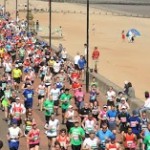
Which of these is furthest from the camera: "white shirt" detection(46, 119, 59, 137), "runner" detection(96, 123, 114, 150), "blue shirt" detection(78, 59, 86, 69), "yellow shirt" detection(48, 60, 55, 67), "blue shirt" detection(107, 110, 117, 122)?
"blue shirt" detection(78, 59, 86, 69)

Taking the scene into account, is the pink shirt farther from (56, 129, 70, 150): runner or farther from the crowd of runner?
(56, 129, 70, 150): runner

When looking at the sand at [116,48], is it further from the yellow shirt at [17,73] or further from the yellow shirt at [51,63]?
the yellow shirt at [17,73]

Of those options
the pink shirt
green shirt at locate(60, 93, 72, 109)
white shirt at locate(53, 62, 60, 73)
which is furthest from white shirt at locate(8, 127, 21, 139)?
white shirt at locate(53, 62, 60, 73)

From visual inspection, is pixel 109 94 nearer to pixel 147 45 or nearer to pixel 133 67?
pixel 133 67

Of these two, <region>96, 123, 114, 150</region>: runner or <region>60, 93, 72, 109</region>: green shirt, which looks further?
<region>60, 93, 72, 109</region>: green shirt

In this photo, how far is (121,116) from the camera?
17547mm

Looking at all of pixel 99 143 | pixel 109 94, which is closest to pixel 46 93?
pixel 109 94

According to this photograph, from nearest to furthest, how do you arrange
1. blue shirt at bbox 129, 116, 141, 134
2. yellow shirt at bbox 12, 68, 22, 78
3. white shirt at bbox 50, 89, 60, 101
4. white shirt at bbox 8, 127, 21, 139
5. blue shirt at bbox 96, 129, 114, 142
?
blue shirt at bbox 96, 129, 114, 142
white shirt at bbox 8, 127, 21, 139
blue shirt at bbox 129, 116, 141, 134
white shirt at bbox 50, 89, 60, 101
yellow shirt at bbox 12, 68, 22, 78

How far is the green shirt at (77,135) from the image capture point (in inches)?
601

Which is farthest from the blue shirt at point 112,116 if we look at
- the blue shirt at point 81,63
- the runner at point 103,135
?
the blue shirt at point 81,63

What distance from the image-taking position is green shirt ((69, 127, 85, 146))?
1527 centimetres

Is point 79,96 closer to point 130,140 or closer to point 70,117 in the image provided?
point 70,117

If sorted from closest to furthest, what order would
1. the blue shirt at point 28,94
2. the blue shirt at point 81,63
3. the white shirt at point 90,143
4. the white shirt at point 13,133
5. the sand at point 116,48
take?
the white shirt at point 90,143
the white shirt at point 13,133
the blue shirt at point 28,94
the blue shirt at point 81,63
the sand at point 116,48

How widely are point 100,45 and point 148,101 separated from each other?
3411cm
